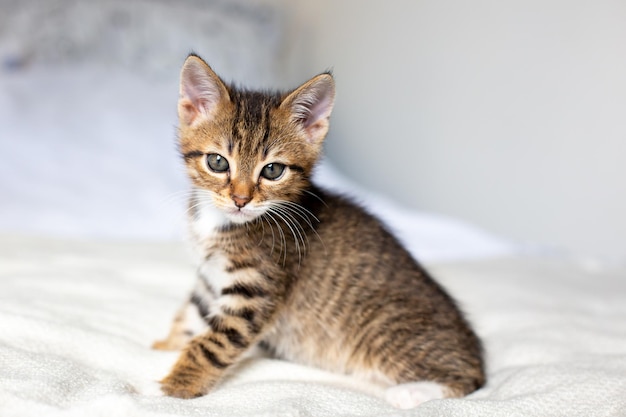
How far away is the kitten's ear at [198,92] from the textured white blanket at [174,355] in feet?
2.18

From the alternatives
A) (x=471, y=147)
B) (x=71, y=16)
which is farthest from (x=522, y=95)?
(x=71, y=16)

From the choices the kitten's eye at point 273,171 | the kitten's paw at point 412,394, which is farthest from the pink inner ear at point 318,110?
the kitten's paw at point 412,394

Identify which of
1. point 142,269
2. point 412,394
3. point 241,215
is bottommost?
point 142,269

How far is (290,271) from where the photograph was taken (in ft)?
5.50

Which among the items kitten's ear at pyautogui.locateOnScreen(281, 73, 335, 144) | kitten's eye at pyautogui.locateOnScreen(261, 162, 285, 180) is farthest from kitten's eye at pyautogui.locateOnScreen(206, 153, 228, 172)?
kitten's ear at pyautogui.locateOnScreen(281, 73, 335, 144)

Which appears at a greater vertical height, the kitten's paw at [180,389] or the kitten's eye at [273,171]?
the kitten's eye at [273,171]

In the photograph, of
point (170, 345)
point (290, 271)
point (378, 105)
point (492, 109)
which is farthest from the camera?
point (378, 105)

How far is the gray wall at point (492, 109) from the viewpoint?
3.19 metres

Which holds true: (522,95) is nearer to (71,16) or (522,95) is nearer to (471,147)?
(471,147)

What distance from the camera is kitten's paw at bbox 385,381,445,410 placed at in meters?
1.50

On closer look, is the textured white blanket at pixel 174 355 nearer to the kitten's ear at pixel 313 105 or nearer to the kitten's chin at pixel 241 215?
the kitten's chin at pixel 241 215

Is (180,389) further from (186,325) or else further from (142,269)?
(142,269)

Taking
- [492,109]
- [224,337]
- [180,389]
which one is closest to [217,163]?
[224,337]

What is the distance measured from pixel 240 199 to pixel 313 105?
15.0 inches
